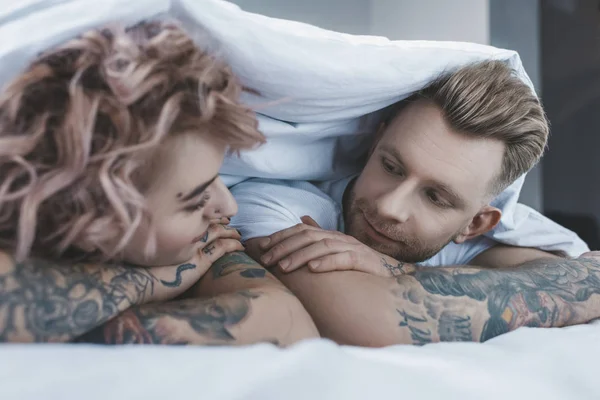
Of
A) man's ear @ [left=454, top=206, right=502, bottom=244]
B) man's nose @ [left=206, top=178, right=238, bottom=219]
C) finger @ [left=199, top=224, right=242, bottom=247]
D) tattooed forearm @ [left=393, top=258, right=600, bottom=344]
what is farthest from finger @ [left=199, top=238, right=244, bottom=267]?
man's ear @ [left=454, top=206, right=502, bottom=244]

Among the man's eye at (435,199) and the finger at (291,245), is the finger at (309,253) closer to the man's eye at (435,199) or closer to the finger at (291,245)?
the finger at (291,245)

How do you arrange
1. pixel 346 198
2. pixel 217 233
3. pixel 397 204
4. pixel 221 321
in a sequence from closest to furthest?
1. pixel 221 321
2. pixel 217 233
3. pixel 397 204
4. pixel 346 198

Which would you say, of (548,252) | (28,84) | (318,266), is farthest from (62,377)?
(548,252)

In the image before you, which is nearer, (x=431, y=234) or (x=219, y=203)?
(x=219, y=203)

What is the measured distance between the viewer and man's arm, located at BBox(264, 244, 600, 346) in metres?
0.61

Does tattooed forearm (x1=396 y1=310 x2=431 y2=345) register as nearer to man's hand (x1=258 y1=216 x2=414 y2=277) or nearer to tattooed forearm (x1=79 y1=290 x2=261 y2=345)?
man's hand (x1=258 y1=216 x2=414 y2=277)

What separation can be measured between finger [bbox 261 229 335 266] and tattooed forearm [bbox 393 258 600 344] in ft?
0.41

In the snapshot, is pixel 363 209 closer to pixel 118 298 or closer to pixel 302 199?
pixel 302 199

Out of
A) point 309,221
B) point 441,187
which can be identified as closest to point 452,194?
point 441,187

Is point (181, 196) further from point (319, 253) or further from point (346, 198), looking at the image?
point (346, 198)

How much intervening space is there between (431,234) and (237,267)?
0.39 m

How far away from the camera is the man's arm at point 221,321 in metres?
0.46

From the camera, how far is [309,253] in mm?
682

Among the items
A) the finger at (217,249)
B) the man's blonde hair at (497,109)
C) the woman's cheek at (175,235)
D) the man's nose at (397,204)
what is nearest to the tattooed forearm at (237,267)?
the finger at (217,249)
